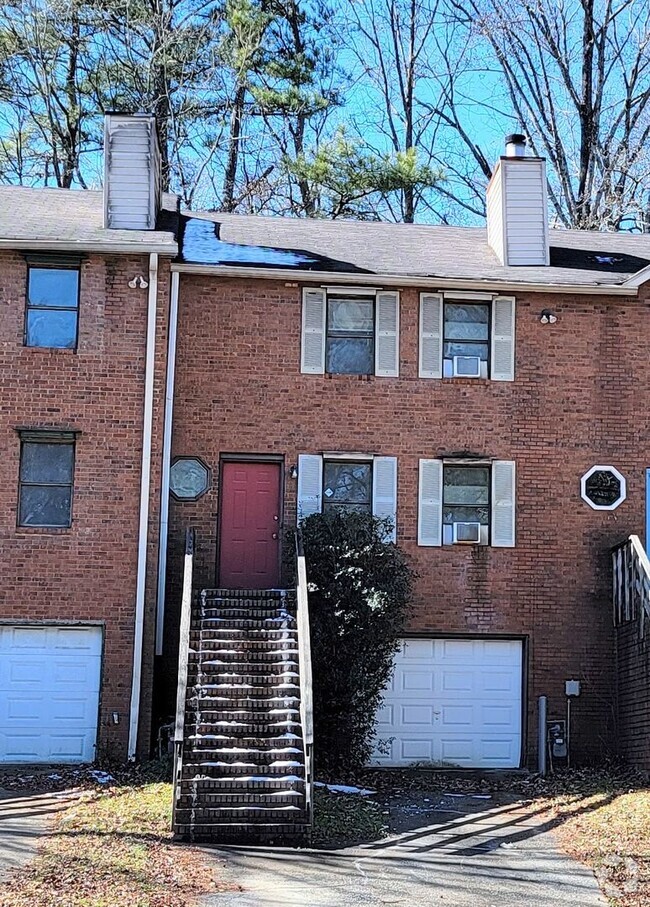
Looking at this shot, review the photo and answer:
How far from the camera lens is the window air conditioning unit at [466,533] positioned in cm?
1596

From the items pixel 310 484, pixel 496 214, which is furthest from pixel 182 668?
pixel 496 214

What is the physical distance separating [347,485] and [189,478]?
84.2 inches

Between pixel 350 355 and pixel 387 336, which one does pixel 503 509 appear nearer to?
pixel 387 336

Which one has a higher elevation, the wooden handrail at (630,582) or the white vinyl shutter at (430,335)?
the white vinyl shutter at (430,335)

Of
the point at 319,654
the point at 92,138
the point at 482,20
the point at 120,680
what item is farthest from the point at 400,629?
the point at 482,20

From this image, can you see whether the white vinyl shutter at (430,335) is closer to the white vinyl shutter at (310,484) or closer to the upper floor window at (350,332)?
the upper floor window at (350,332)

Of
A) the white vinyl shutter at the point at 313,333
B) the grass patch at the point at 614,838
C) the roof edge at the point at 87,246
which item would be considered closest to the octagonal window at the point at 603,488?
the white vinyl shutter at the point at 313,333

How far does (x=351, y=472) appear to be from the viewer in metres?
16.2

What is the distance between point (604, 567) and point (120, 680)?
6.62 metres

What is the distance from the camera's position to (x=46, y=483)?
50.2 ft

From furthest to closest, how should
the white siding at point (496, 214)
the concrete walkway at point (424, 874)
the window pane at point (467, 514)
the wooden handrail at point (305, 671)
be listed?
1. the white siding at point (496, 214)
2. the window pane at point (467, 514)
3. the wooden handrail at point (305, 671)
4. the concrete walkway at point (424, 874)

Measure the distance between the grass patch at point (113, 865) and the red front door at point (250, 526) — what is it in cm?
418

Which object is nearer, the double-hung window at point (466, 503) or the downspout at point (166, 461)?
the downspout at point (166, 461)

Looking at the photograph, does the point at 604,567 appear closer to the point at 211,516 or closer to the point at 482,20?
the point at 211,516
